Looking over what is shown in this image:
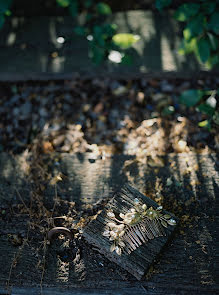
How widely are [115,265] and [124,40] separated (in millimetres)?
1884

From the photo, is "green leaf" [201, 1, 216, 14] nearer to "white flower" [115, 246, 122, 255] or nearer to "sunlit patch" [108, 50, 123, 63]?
"sunlit patch" [108, 50, 123, 63]

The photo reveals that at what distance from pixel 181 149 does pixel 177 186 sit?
1.60 feet

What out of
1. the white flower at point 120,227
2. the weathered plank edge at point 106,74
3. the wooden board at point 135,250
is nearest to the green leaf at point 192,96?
the weathered plank edge at point 106,74

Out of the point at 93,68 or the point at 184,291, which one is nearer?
the point at 184,291

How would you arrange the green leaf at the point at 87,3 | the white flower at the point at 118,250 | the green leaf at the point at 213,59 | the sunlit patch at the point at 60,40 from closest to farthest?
the white flower at the point at 118,250 → the green leaf at the point at 213,59 → the sunlit patch at the point at 60,40 → the green leaf at the point at 87,3

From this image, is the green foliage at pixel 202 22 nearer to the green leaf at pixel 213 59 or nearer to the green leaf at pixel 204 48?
the green leaf at pixel 204 48

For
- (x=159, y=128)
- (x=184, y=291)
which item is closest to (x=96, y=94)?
(x=159, y=128)

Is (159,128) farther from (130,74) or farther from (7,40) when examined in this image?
(7,40)

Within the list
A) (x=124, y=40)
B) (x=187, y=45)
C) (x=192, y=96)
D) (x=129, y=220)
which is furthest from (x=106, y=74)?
(x=129, y=220)

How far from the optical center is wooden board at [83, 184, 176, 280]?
1792 mm

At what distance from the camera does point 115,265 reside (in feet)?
6.15

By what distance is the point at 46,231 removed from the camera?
2.04 meters

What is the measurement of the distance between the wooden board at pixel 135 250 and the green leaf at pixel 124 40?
1357mm

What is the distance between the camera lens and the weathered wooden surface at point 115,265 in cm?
182
